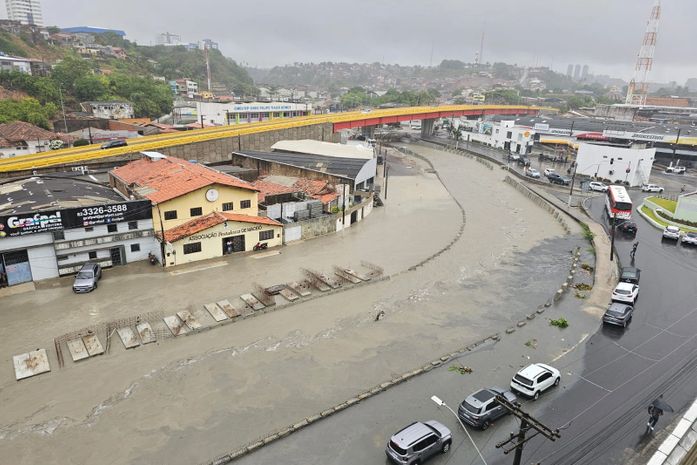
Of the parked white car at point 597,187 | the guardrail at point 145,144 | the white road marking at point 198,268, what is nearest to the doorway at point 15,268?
the white road marking at point 198,268

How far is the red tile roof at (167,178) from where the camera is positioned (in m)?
29.3

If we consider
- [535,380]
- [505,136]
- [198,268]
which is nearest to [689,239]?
[535,380]

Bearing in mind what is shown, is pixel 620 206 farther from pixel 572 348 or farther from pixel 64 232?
pixel 64 232

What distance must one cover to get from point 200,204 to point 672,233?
117 ft

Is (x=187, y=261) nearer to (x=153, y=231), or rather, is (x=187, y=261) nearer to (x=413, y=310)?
(x=153, y=231)

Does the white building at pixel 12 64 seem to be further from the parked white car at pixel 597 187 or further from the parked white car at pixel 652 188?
the parked white car at pixel 652 188

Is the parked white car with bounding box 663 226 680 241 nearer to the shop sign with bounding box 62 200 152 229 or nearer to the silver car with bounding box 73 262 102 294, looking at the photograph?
the shop sign with bounding box 62 200 152 229

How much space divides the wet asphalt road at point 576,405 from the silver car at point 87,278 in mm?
15773

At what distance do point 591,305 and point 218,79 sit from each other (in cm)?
18725

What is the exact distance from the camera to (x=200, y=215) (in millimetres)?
30156

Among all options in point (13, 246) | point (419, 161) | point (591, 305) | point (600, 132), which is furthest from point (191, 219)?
point (600, 132)

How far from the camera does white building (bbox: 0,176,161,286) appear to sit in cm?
2406

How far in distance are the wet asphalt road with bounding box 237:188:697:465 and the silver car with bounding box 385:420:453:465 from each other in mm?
426

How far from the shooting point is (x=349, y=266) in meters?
29.1
